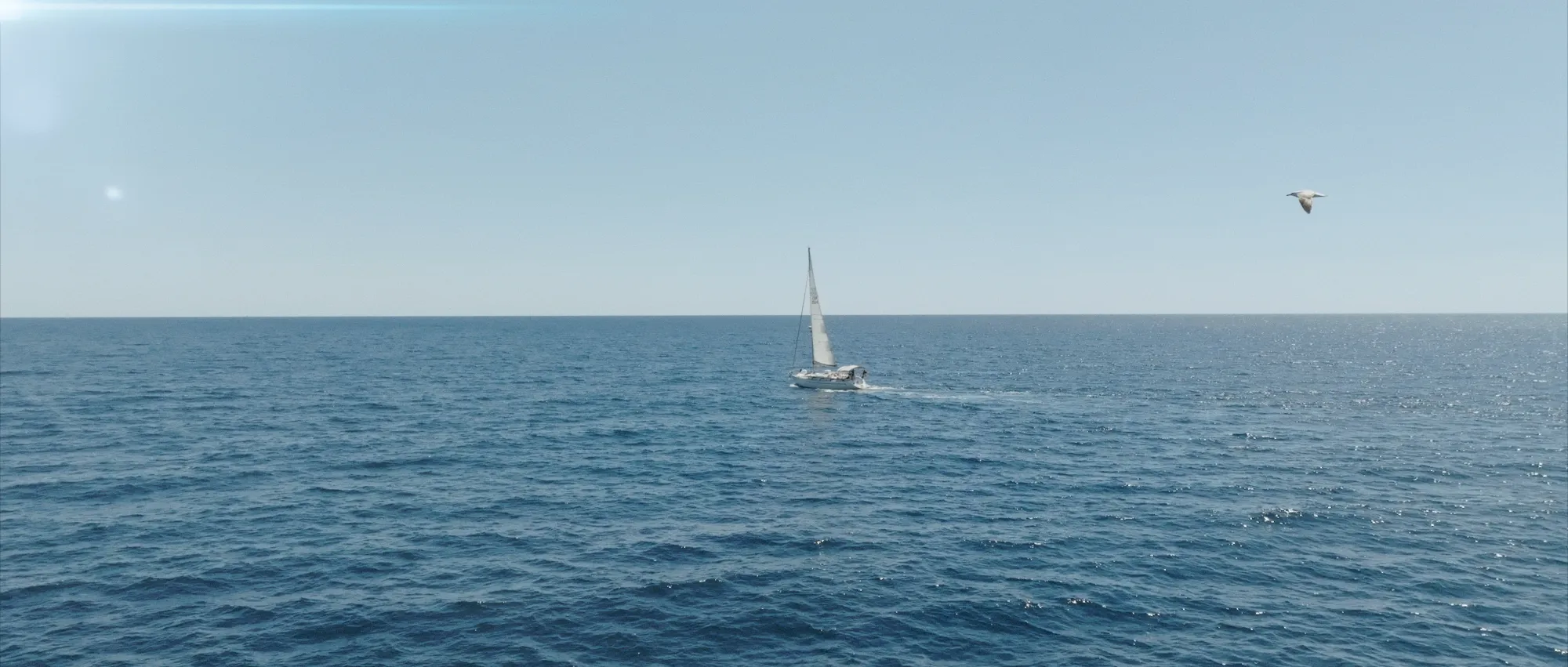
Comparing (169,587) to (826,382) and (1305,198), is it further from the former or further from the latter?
(826,382)

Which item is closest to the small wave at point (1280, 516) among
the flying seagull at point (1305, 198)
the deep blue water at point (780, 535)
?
the deep blue water at point (780, 535)

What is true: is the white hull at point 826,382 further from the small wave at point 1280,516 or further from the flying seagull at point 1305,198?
the flying seagull at point 1305,198

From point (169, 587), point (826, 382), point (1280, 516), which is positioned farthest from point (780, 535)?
point (826, 382)

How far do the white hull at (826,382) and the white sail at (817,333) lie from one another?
331cm

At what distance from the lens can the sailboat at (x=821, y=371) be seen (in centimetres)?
12094

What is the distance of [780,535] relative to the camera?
5006 cm

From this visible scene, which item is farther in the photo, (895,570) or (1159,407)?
(1159,407)

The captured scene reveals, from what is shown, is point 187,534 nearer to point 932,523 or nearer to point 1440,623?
point 932,523

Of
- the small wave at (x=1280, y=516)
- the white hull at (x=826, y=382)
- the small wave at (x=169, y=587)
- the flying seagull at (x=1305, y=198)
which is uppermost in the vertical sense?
the flying seagull at (x=1305, y=198)

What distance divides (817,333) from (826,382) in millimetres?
8507

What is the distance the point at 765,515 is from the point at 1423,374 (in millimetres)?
159476

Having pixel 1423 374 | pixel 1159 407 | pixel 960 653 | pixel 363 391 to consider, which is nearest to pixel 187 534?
pixel 960 653

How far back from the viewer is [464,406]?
108 meters

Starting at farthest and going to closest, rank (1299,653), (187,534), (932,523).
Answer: (932,523) < (187,534) < (1299,653)
